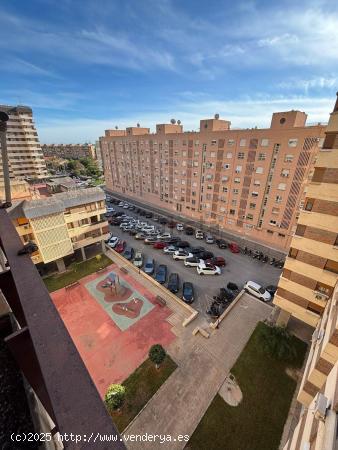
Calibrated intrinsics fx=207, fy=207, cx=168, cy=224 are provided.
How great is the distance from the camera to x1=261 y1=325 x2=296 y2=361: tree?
54.8 ft

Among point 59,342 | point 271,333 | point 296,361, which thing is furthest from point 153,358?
point 59,342

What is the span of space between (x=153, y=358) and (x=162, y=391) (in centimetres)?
218

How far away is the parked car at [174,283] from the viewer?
971 inches

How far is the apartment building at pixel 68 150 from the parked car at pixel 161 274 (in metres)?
132

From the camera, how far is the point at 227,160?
122ft

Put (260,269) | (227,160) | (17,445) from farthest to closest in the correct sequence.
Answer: (227,160) → (260,269) → (17,445)

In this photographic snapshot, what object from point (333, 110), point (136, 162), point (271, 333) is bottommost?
point (271, 333)

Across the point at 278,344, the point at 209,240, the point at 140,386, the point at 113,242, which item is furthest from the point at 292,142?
the point at 140,386

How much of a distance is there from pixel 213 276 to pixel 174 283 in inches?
235

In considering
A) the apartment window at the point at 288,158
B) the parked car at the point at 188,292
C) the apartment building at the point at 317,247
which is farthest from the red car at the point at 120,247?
the apartment window at the point at 288,158

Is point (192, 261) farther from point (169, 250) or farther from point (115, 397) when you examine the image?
point (115, 397)

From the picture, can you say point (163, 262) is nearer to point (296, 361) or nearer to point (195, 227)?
point (195, 227)

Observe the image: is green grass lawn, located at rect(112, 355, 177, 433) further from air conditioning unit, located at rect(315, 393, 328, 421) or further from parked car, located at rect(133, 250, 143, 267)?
parked car, located at rect(133, 250, 143, 267)

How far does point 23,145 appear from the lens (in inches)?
2317
